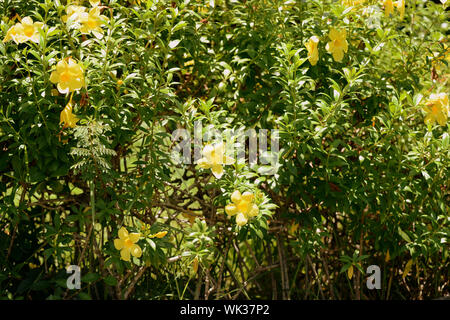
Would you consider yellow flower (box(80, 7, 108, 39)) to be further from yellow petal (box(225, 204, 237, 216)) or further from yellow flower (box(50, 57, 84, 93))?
yellow petal (box(225, 204, 237, 216))

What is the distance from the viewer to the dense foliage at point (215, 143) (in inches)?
82.4

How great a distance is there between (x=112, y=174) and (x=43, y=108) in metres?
0.34

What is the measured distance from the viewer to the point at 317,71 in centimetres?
237

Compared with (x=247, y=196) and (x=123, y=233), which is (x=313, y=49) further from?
(x=123, y=233)

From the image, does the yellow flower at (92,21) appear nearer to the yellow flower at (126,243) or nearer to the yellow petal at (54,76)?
the yellow petal at (54,76)

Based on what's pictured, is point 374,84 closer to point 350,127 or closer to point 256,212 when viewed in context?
point 350,127

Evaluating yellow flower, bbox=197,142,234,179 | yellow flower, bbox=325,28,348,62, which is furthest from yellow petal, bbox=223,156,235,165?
yellow flower, bbox=325,28,348,62

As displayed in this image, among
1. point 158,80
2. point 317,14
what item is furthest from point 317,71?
point 158,80

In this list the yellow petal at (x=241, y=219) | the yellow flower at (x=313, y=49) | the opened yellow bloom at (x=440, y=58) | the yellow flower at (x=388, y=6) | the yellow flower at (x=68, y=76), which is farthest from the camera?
the opened yellow bloom at (x=440, y=58)

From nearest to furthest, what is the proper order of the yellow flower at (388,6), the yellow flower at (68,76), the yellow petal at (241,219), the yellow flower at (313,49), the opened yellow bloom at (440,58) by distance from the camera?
the yellow flower at (68,76) → the yellow petal at (241,219) → the yellow flower at (313,49) → the yellow flower at (388,6) → the opened yellow bloom at (440,58)

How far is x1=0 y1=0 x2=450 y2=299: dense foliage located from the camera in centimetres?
209

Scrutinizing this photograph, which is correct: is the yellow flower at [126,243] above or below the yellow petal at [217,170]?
below

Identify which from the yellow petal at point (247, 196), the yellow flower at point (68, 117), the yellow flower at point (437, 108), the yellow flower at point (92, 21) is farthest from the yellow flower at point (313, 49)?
the yellow flower at point (68, 117)

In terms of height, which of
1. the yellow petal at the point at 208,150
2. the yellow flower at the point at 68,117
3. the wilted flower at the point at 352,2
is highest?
the wilted flower at the point at 352,2
